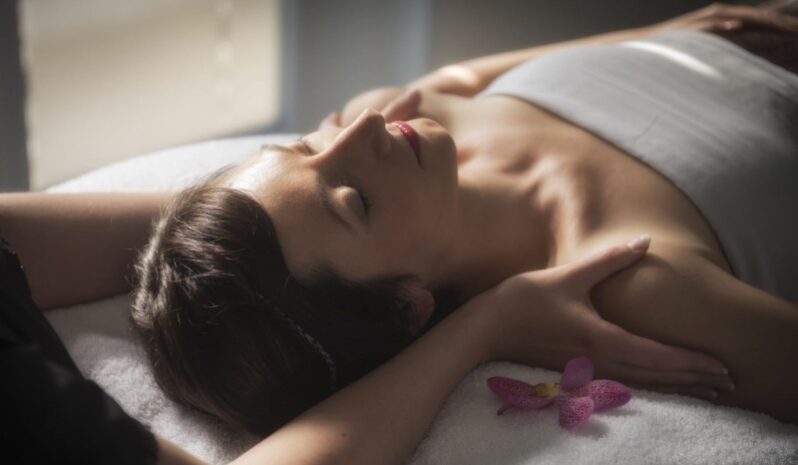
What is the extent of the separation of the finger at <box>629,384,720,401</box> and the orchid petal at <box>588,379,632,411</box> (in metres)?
0.06

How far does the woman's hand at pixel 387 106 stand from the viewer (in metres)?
1.44

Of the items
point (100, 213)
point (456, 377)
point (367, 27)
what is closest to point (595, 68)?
point (456, 377)

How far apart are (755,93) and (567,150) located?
13.5 inches

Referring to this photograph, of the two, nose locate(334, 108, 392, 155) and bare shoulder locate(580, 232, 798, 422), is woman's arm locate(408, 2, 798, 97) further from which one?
bare shoulder locate(580, 232, 798, 422)

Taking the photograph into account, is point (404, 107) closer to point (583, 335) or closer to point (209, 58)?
point (583, 335)

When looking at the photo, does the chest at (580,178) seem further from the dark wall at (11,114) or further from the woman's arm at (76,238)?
the dark wall at (11,114)

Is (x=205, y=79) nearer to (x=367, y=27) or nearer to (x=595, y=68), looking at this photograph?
(x=367, y=27)

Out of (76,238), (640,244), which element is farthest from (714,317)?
(76,238)

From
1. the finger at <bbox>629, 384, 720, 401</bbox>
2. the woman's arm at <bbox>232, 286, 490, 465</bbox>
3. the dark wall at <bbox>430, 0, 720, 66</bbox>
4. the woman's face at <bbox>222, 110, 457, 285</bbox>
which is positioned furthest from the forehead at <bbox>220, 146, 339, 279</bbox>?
the dark wall at <bbox>430, 0, 720, 66</bbox>

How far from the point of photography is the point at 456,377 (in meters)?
1.07

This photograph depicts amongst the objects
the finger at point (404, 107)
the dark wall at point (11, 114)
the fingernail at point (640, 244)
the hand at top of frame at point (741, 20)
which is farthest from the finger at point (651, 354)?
the dark wall at point (11, 114)

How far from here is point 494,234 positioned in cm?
128

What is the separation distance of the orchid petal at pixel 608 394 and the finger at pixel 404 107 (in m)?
0.57

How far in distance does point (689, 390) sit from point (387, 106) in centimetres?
64
